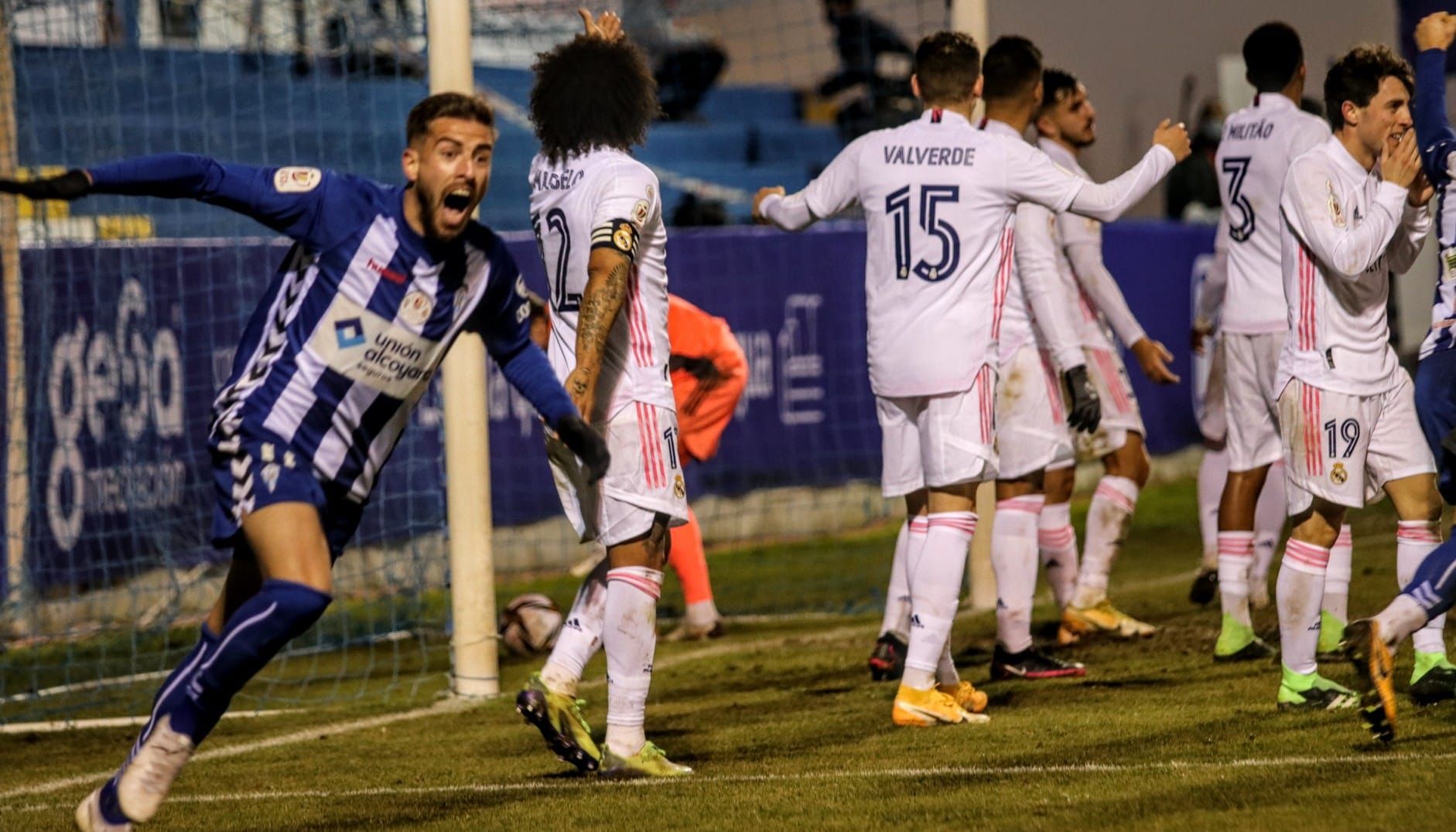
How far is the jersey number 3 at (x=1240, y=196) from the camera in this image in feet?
23.1

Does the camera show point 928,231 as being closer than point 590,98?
No

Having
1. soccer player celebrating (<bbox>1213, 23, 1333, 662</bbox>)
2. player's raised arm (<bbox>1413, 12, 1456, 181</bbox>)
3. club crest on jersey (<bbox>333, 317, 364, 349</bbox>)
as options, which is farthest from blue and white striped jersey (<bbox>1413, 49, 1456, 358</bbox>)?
club crest on jersey (<bbox>333, 317, 364, 349</bbox>)

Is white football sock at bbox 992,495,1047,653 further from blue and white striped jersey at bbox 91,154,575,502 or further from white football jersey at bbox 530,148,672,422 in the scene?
blue and white striped jersey at bbox 91,154,575,502

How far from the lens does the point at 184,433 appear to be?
9438 millimetres

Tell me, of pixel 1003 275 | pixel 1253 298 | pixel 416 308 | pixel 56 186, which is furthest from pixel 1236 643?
pixel 56 186

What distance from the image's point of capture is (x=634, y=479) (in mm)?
5234

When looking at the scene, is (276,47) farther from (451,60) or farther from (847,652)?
(847,652)

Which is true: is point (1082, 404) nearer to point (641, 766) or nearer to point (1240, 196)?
point (1240, 196)

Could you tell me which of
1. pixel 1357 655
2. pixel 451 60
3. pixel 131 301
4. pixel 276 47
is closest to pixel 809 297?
pixel 276 47

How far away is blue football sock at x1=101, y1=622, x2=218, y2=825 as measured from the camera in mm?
4219

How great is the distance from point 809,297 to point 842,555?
184cm

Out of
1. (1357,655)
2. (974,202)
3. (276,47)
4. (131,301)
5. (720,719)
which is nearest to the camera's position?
(1357,655)

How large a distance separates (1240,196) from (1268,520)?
164 cm

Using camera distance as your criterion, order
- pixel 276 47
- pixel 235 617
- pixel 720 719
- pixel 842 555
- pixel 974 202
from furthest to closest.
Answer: pixel 842 555, pixel 276 47, pixel 720 719, pixel 974 202, pixel 235 617
